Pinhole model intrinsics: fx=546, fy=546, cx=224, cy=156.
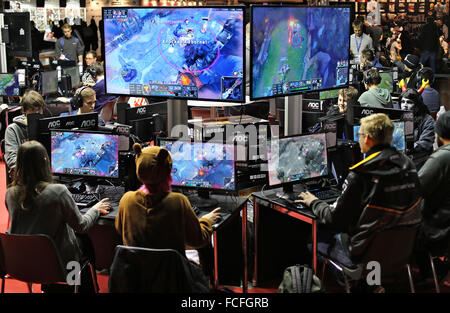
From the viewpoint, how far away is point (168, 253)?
2.64 metres

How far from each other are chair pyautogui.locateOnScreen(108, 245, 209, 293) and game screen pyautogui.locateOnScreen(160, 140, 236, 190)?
3.70 feet

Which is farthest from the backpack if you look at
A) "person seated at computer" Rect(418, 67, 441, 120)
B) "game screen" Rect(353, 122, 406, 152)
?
"person seated at computer" Rect(418, 67, 441, 120)

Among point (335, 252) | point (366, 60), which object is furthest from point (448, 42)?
point (335, 252)

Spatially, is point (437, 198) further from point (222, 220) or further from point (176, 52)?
point (176, 52)

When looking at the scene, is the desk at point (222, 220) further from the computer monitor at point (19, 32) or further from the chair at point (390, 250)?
the computer monitor at point (19, 32)

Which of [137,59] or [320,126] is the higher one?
[137,59]

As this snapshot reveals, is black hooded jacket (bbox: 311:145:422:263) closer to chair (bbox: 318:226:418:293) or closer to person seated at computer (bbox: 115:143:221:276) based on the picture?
chair (bbox: 318:226:418:293)

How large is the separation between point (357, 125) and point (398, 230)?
150cm

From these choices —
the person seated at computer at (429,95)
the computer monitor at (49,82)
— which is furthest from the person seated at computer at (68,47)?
the person seated at computer at (429,95)

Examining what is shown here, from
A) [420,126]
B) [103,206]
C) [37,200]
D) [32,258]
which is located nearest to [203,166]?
[103,206]

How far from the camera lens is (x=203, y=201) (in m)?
3.89

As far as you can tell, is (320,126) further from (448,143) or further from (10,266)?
(10,266)

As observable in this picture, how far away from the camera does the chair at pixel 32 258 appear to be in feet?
9.75

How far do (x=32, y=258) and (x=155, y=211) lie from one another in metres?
0.80
